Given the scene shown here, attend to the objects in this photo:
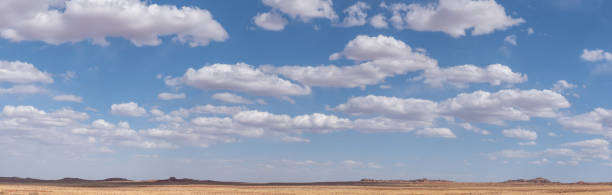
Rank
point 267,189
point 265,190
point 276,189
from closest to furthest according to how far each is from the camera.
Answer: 1. point 265,190
2. point 276,189
3. point 267,189

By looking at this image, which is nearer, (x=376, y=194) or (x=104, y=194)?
(x=104, y=194)

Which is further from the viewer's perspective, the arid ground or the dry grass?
the arid ground

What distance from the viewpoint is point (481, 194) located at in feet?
244

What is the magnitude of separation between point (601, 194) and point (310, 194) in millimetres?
34675

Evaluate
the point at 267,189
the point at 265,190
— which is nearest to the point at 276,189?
the point at 267,189

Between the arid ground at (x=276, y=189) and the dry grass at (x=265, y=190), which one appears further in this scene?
the arid ground at (x=276, y=189)

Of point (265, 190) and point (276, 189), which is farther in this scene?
point (276, 189)

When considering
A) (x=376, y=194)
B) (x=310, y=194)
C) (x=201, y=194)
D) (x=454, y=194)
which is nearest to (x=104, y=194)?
(x=201, y=194)

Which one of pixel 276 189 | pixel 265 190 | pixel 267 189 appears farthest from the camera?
pixel 267 189

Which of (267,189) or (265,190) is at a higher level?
(267,189)

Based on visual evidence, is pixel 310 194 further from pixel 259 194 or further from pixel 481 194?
pixel 481 194

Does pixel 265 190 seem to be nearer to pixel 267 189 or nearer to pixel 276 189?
pixel 276 189

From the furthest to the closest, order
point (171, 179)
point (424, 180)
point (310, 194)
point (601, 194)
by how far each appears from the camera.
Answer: point (424, 180) → point (171, 179) → point (310, 194) → point (601, 194)

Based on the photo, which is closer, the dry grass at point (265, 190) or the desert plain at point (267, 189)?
the dry grass at point (265, 190)
